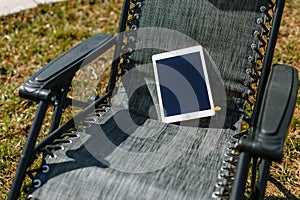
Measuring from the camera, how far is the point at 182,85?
2768mm

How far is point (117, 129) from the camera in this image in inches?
100

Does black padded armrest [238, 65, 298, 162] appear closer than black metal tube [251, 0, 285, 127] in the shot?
Yes

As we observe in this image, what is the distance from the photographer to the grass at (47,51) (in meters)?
3.11

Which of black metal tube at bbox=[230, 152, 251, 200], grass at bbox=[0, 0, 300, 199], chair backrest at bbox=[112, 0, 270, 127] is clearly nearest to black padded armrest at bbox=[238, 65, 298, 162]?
black metal tube at bbox=[230, 152, 251, 200]

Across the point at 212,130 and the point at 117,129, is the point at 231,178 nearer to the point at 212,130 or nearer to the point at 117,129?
the point at 212,130

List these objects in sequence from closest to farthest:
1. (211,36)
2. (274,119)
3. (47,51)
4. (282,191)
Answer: (274,119) → (211,36) → (282,191) → (47,51)

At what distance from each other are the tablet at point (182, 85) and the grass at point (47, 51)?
71cm

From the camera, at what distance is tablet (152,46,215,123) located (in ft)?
8.87

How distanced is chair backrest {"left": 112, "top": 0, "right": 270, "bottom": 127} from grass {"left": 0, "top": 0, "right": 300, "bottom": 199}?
2.48 ft

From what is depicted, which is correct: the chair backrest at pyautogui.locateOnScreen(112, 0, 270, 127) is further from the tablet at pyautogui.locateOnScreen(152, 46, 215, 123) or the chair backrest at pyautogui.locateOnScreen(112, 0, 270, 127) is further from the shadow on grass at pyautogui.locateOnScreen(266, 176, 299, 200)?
the shadow on grass at pyautogui.locateOnScreen(266, 176, 299, 200)

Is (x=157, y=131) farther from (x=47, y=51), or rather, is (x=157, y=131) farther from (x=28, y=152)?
(x=47, y=51)

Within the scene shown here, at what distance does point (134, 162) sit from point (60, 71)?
1.73ft

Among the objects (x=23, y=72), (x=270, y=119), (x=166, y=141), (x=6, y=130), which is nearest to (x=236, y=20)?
(x=166, y=141)

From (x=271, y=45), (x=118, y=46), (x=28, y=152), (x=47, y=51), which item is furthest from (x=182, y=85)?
(x=47, y=51)
